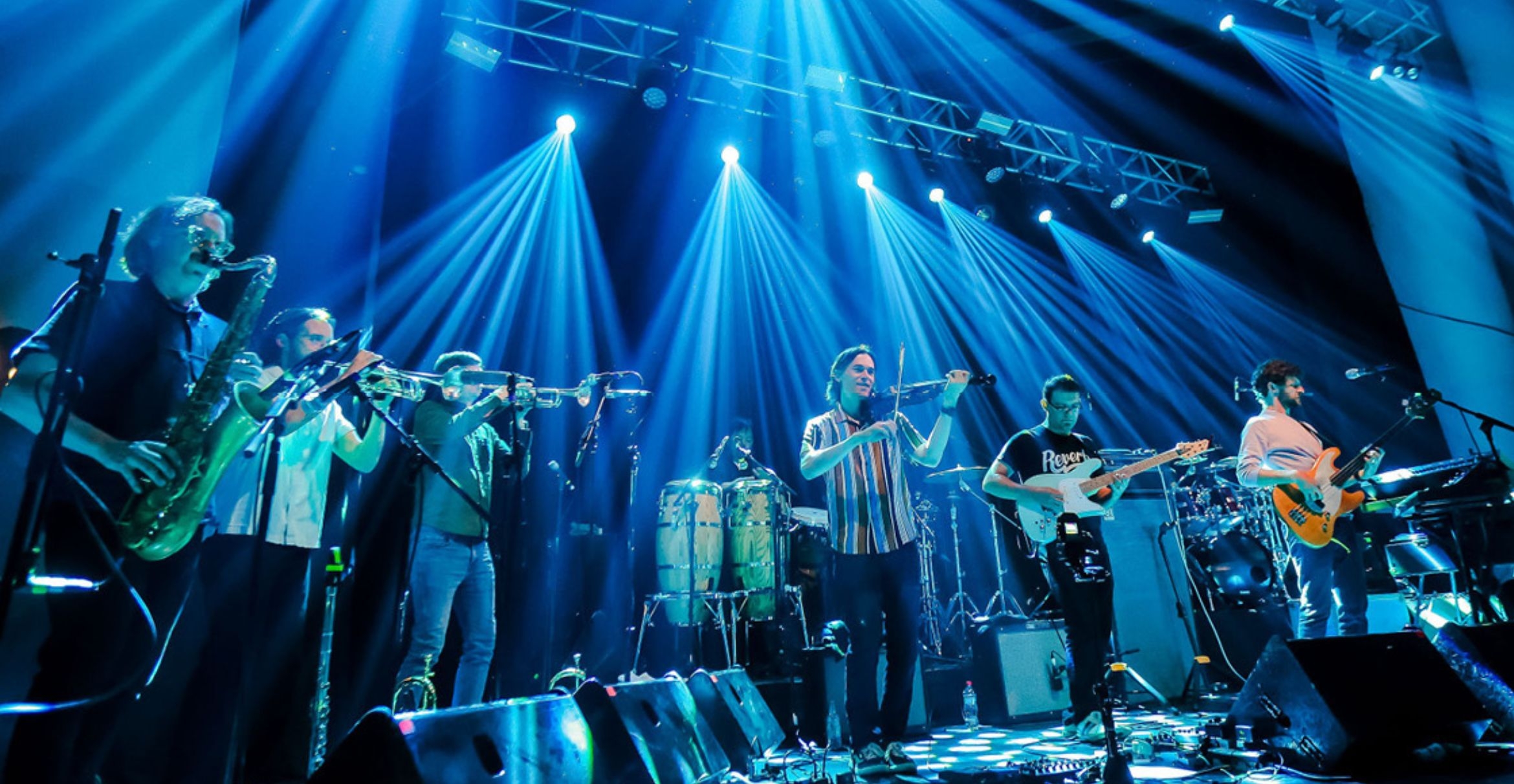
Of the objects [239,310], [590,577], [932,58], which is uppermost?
[932,58]

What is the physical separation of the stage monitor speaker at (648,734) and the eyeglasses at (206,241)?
6.41ft

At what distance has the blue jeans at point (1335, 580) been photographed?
4625mm

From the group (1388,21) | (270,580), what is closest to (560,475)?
(270,580)

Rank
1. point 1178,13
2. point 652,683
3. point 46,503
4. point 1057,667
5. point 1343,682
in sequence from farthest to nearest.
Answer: point 1178,13
point 1057,667
point 1343,682
point 652,683
point 46,503

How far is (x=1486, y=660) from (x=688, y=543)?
510 centimetres

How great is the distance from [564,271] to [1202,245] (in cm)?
823

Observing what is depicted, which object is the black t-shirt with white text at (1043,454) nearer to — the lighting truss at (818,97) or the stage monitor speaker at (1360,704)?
the stage monitor speaker at (1360,704)

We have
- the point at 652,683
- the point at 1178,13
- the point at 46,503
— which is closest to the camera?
the point at 46,503

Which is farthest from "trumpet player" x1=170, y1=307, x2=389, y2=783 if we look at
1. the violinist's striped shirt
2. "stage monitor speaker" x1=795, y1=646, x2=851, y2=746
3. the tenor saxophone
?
"stage monitor speaker" x1=795, y1=646, x2=851, y2=746

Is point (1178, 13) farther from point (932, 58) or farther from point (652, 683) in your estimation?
point (652, 683)

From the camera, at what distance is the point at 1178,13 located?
8391mm

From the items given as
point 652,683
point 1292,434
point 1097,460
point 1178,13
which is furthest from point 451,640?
point 1178,13

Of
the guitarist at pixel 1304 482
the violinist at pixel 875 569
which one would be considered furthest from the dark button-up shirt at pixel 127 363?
the guitarist at pixel 1304 482

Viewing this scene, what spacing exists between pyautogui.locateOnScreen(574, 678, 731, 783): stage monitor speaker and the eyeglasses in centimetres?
195
